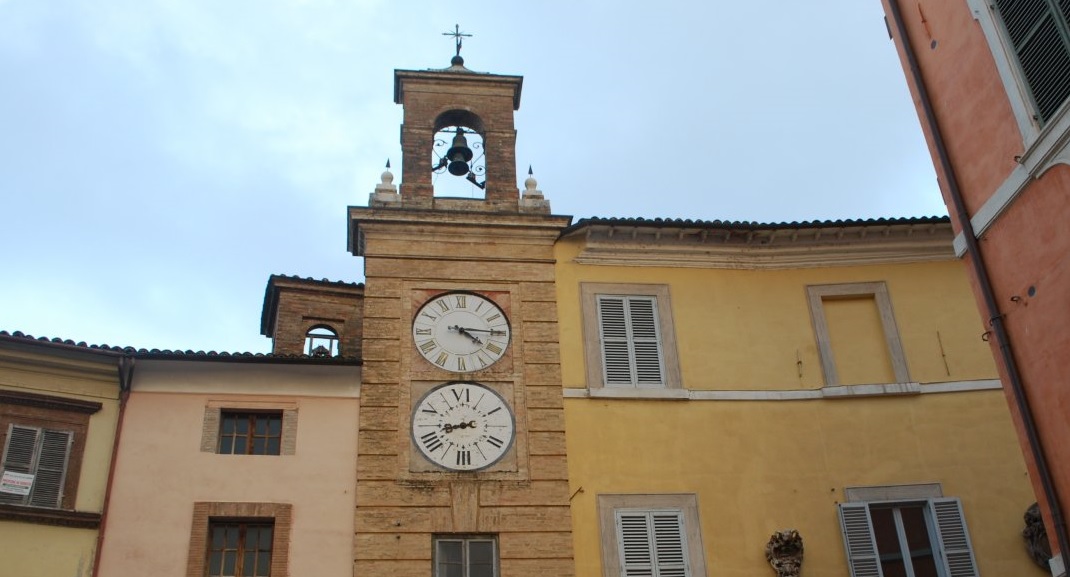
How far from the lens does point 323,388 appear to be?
48.9ft

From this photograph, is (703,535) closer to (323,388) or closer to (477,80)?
(323,388)

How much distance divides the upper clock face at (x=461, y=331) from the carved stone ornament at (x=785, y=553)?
4333 millimetres

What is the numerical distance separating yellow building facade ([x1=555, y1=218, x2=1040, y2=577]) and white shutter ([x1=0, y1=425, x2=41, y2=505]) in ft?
21.5

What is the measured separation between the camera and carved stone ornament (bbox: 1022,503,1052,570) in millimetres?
14107

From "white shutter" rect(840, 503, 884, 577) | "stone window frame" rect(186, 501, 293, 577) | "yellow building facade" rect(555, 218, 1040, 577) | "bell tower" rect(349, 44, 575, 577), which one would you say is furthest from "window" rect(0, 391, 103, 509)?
"white shutter" rect(840, 503, 884, 577)

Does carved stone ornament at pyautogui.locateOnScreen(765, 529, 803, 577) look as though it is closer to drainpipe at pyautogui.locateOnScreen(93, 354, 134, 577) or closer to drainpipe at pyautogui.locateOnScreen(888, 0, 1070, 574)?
drainpipe at pyautogui.locateOnScreen(888, 0, 1070, 574)

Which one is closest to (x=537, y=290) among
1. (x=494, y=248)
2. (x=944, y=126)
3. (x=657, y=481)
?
(x=494, y=248)

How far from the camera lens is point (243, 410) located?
14664mm

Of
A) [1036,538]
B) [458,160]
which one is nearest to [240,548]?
[458,160]

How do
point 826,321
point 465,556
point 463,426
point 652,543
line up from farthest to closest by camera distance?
point 826,321, point 463,426, point 652,543, point 465,556

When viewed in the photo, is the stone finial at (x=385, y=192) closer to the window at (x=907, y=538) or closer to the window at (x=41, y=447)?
the window at (x=41, y=447)

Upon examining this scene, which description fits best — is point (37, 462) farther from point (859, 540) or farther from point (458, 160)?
point (859, 540)

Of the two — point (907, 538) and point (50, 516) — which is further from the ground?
point (50, 516)

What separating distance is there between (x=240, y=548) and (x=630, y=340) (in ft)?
19.0
